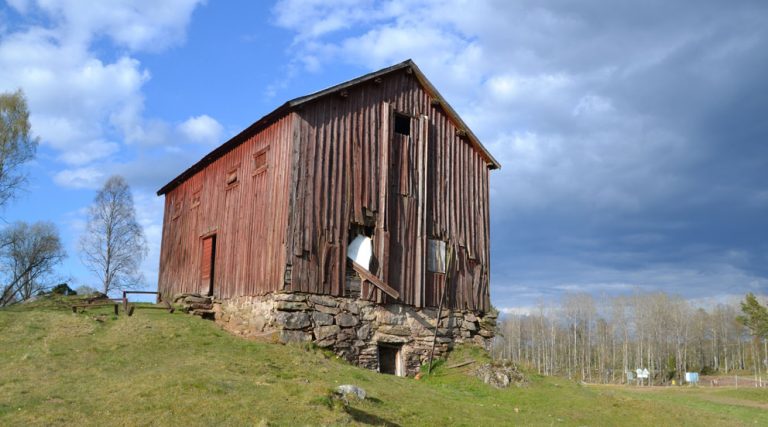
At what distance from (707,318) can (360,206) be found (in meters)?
95.2

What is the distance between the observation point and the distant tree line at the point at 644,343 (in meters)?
87.2

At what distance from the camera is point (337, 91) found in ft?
75.8

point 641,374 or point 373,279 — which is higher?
point 373,279

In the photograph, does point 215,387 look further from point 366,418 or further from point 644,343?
point 644,343

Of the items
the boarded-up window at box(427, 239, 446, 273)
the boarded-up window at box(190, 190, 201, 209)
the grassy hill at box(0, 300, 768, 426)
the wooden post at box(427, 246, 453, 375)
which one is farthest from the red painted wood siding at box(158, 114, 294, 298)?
the wooden post at box(427, 246, 453, 375)

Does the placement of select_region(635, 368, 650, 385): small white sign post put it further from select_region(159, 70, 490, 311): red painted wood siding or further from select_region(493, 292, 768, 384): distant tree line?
select_region(159, 70, 490, 311): red painted wood siding

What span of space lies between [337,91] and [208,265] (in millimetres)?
10015

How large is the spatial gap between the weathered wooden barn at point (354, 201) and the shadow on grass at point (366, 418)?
316 inches

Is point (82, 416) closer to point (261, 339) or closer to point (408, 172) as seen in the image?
point (261, 339)

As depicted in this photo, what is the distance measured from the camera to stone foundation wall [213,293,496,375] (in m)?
21.0

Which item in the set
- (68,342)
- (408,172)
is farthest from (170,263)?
(408,172)

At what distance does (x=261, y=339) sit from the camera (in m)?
21.2

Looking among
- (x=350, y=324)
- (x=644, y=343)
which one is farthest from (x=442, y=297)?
(x=644, y=343)

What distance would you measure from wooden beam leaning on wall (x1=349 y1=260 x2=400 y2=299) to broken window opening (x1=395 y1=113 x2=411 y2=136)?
6.25 meters
